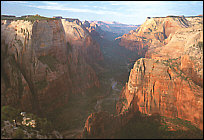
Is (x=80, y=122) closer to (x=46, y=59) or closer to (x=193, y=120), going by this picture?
(x=46, y=59)

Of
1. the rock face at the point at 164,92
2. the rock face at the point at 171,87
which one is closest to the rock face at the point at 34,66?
the rock face at the point at 171,87

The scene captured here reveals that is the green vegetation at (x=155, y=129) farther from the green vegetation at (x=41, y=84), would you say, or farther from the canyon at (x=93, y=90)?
the green vegetation at (x=41, y=84)

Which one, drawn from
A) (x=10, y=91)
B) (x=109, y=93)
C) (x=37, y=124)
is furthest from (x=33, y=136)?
(x=109, y=93)

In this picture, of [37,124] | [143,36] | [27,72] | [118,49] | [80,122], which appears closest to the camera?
[37,124]

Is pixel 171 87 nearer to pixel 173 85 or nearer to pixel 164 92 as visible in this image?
pixel 173 85

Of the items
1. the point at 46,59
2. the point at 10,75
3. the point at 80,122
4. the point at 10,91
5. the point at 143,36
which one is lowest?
the point at 80,122

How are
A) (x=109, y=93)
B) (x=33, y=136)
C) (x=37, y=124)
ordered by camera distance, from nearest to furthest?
(x=33, y=136) < (x=37, y=124) < (x=109, y=93)

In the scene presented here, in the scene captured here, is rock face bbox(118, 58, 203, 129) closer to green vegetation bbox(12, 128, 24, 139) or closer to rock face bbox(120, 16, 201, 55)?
green vegetation bbox(12, 128, 24, 139)
